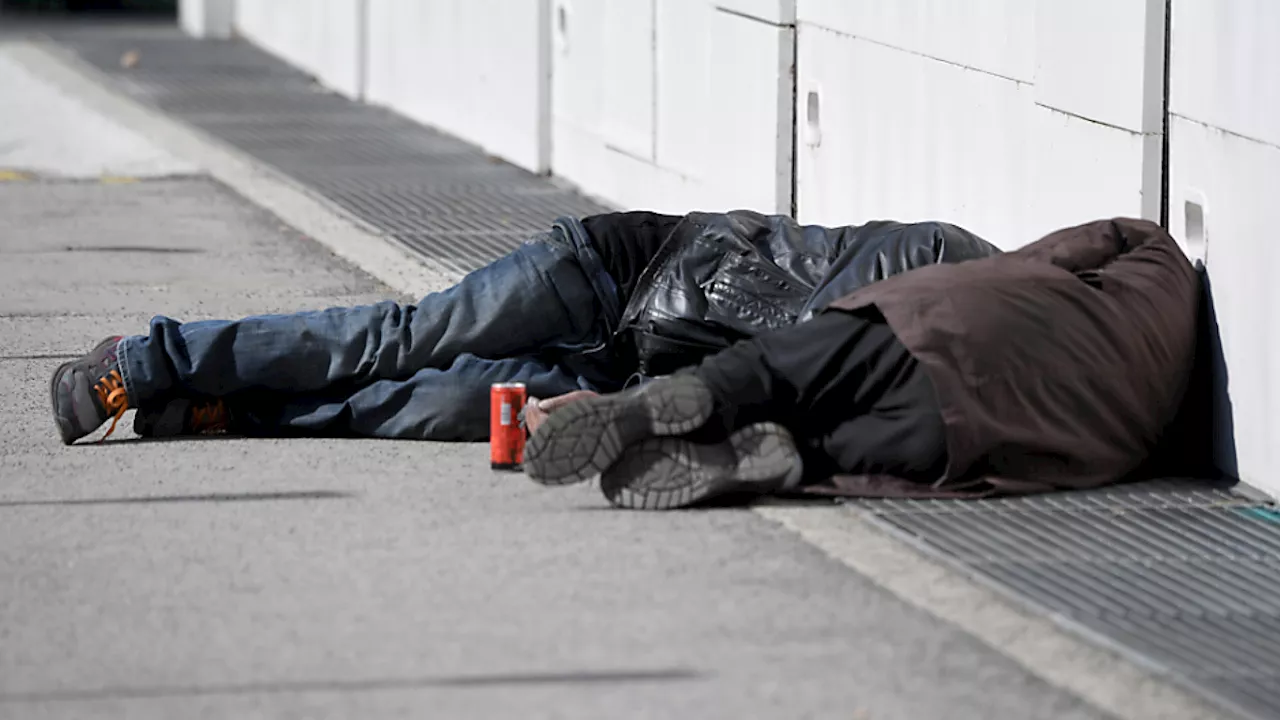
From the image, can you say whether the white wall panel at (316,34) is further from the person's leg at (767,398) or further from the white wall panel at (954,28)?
the person's leg at (767,398)

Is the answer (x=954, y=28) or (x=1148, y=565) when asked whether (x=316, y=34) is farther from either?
(x=1148, y=565)

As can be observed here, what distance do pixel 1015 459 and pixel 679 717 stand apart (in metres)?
1.54

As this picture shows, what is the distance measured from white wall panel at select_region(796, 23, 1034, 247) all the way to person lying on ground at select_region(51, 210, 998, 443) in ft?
3.61

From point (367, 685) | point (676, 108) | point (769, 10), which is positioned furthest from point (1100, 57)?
point (676, 108)

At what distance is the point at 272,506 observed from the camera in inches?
192

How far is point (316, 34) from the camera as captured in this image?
14.5m

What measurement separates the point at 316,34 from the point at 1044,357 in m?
10.4

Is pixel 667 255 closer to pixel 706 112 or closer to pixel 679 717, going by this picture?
pixel 679 717

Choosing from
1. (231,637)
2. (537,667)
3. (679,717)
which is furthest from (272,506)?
(679,717)

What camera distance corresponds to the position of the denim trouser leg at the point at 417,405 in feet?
17.5

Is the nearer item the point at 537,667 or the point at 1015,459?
the point at 537,667

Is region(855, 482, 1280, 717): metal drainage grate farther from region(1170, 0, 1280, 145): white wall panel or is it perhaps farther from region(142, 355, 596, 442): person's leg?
region(142, 355, 596, 442): person's leg

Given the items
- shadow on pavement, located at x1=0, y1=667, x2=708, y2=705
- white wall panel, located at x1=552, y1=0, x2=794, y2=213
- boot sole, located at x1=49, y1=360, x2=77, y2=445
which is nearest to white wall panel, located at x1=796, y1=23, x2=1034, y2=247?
white wall panel, located at x1=552, y1=0, x2=794, y2=213

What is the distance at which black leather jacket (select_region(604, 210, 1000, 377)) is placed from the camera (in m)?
5.14
